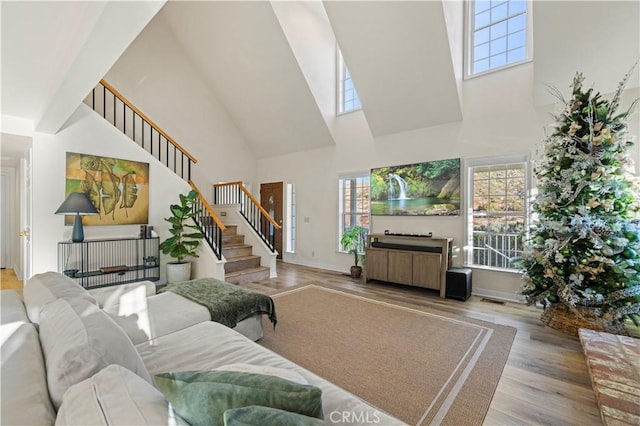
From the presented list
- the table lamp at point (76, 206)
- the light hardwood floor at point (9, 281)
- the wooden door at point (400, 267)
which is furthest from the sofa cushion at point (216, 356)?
the light hardwood floor at point (9, 281)

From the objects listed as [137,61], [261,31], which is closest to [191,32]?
[137,61]

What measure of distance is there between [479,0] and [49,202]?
7.43 m

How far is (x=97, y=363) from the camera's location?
101 centimetres

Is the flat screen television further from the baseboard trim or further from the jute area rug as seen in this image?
the jute area rug

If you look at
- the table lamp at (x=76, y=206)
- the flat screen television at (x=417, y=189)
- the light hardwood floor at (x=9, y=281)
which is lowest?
the light hardwood floor at (x=9, y=281)

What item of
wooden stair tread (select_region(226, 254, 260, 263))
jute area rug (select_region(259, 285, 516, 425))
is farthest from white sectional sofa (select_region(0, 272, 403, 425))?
wooden stair tread (select_region(226, 254, 260, 263))

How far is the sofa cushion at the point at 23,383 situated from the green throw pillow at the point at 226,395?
0.30 metres

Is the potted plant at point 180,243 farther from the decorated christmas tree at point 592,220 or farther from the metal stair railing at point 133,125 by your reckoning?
the decorated christmas tree at point 592,220

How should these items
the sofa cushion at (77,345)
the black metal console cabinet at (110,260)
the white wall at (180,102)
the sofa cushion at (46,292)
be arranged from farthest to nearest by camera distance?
the white wall at (180,102) → the black metal console cabinet at (110,260) → the sofa cushion at (46,292) → the sofa cushion at (77,345)

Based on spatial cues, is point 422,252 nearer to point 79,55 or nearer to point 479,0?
point 479,0

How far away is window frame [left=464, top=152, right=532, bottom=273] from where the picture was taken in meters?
4.32

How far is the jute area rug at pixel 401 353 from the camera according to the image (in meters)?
2.06

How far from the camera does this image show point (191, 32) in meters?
6.49

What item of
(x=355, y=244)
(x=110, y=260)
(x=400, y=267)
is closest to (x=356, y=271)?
(x=355, y=244)
